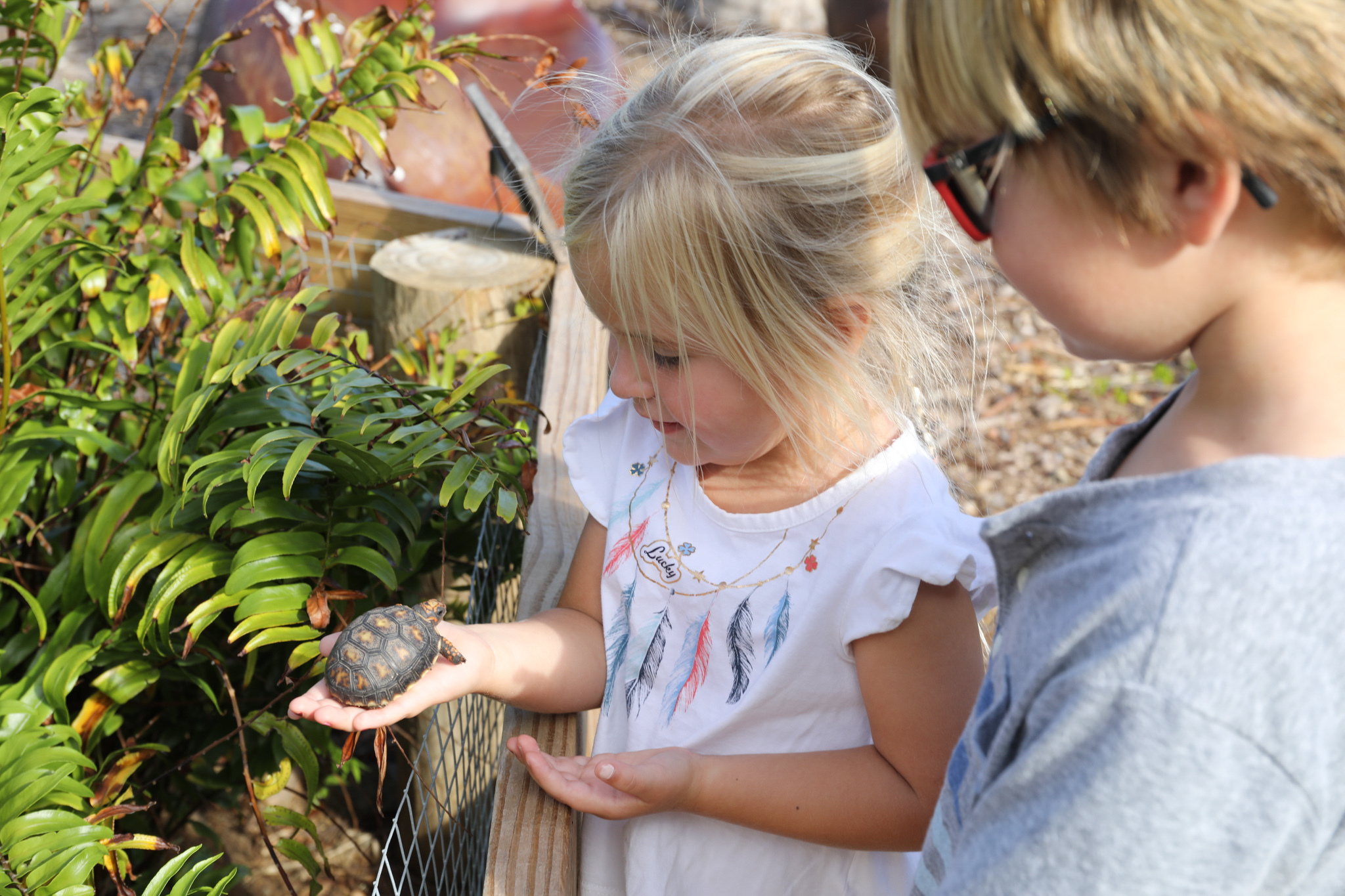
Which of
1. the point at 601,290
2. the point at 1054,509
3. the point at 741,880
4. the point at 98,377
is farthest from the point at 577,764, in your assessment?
the point at 98,377

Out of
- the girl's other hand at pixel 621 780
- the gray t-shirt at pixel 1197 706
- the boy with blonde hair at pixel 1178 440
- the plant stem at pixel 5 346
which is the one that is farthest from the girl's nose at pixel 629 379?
the plant stem at pixel 5 346

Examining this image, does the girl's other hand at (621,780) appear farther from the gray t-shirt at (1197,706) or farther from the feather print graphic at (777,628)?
the gray t-shirt at (1197,706)

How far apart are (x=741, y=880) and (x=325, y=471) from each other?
41.0 inches

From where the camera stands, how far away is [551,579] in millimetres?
1648

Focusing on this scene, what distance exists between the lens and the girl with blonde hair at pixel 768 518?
1.20 meters

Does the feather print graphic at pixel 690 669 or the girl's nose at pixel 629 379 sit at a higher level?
the girl's nose at pixel 629 379

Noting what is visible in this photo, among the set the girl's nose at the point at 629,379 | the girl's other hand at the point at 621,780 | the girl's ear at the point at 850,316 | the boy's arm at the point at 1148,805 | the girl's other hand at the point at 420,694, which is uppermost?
the boy's arm at the point at 1148,805

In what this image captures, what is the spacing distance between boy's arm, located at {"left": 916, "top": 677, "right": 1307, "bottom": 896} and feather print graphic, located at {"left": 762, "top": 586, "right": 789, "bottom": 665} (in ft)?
2.07

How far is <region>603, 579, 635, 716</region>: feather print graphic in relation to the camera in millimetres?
1501

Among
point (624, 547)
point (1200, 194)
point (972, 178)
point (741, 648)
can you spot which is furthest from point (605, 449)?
point (1200, 194)

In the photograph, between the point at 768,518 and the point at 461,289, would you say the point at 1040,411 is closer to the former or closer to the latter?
the point at 461,289

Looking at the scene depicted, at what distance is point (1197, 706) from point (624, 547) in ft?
3.30

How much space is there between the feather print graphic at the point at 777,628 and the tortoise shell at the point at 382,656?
443 mm

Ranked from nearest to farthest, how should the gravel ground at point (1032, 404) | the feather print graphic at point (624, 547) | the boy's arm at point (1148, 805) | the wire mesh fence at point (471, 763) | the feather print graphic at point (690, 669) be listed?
1. the boy's arm at point (1148, 805)
2. the feather print graphic at point (690, 669)
3. the feather print graphic at point (624, 547)
4. the wire mesh fence at point (471, 763)
5. the gravel ground at point (1032, 404)
